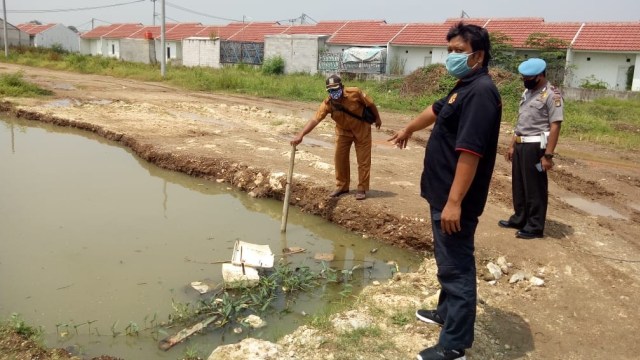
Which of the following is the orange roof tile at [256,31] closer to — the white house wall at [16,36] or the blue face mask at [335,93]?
the white house wall at [16,36]

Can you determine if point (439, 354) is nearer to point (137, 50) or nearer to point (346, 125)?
point (346, 125)

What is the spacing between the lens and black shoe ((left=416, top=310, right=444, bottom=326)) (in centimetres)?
A: 324

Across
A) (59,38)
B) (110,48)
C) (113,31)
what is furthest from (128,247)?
(59,38)

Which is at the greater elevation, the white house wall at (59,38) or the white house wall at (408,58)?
the white house wall at (59,38)

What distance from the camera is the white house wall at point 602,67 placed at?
20984mm

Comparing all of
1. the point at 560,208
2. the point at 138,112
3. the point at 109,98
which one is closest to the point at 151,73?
the point at 109,98

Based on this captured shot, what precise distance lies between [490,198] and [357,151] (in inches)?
75.3

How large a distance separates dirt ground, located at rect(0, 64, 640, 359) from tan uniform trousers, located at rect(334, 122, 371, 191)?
275mm

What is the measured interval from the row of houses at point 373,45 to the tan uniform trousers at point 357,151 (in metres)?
18.7

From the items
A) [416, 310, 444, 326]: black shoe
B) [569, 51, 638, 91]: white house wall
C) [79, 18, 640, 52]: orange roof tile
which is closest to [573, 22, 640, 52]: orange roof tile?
[79, 18, 640, 52]: orange roof tile

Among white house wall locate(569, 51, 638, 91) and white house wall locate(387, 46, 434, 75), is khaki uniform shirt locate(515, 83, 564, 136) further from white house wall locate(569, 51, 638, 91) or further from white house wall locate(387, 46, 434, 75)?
white house wall locate(387, 46, 434, 75)

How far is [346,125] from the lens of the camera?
223 inches

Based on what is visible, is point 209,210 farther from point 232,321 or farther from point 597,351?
point 597,351

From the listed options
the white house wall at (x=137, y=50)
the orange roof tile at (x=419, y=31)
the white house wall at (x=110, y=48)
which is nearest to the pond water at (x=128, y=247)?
the orange roof tile at (x=419, y=31)
